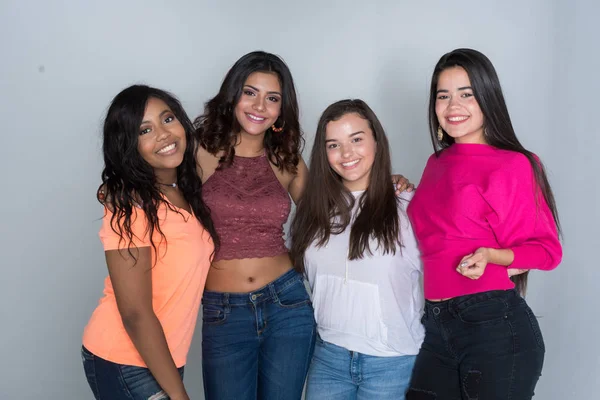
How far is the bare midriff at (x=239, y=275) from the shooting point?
95.8 inches

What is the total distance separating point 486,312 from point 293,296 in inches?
31.1

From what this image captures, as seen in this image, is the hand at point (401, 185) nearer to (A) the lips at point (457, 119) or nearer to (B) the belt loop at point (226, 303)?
(A) the lips at point (457, 119)

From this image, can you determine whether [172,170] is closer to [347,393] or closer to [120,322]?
[120,322]

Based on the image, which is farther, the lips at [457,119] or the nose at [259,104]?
the nose at [259,104]

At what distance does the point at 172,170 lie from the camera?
7.63 feet

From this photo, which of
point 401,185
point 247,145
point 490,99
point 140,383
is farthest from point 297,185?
point 140,383

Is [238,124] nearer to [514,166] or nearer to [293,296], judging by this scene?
[293,296]

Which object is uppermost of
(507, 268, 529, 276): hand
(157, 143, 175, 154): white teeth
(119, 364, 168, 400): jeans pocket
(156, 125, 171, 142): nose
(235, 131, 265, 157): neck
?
(156, 125, 171, 142): nose

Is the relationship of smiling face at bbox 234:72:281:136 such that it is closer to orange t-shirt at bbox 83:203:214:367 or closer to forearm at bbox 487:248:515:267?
orange t-shirt at bbox 83:203:214:367

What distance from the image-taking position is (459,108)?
2.27 m

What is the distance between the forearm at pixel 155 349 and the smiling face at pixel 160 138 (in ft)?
1.87

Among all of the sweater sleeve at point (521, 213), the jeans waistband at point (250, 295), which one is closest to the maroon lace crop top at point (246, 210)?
the jeans waistband at point (250, 295)

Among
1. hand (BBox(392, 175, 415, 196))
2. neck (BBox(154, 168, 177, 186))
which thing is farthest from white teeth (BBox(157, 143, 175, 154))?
hand (BBox(392, 175, 415, 196))

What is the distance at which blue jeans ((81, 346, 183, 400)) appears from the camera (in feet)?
6.57
